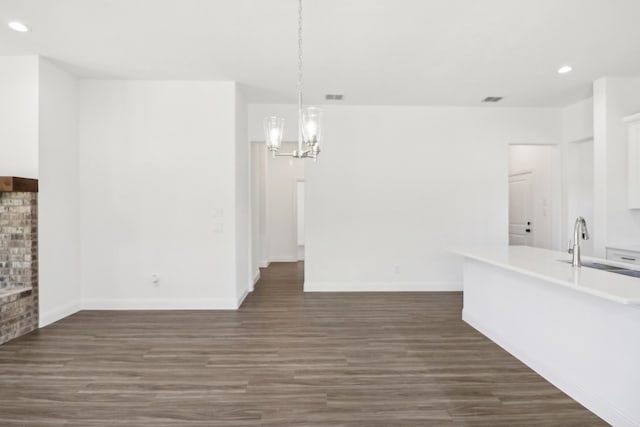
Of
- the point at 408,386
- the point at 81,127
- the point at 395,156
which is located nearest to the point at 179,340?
the point at 408,386

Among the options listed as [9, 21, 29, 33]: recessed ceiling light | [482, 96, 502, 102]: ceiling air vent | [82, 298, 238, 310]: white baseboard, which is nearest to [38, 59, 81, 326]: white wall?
[82, 298, 238, 310]: white baseboard

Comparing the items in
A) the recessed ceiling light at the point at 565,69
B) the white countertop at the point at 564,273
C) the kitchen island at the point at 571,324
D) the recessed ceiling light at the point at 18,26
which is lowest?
the kitchen island at the point at 571,324

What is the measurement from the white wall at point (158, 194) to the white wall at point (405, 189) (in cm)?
114

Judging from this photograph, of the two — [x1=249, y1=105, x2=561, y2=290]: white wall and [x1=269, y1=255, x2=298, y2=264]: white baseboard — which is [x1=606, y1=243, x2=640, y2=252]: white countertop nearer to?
[x1=249, y1=105, x2=561, y2=290]: white wall

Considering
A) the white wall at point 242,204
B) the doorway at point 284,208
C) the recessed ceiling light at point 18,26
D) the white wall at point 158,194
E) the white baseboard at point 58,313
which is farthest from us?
the doorway at point 284,208

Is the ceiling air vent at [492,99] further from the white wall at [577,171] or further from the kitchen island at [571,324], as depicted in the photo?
the kitchen island at [571,324]


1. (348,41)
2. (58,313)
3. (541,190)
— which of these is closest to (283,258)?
(58,313)

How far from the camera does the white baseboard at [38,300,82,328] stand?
12.3 feet

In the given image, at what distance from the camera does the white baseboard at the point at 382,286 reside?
5332 millimetres

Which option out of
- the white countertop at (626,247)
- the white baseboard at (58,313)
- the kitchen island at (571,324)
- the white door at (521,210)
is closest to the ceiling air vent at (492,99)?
the white door at (521,210)

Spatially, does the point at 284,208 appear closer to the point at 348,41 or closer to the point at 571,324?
the point at 348,41

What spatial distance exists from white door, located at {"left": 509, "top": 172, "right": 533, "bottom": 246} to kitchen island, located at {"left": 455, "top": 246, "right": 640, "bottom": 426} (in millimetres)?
3242

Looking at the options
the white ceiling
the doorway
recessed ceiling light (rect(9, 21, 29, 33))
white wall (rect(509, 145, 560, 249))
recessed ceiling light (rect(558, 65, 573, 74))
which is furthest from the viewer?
the doorway

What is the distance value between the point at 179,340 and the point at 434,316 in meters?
2.87
